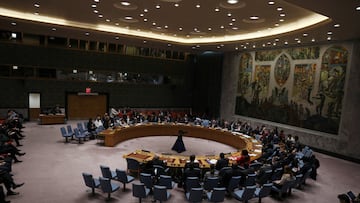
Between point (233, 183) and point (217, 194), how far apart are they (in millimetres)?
968

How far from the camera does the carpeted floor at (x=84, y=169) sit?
776cm

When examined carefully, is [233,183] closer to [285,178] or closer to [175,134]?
[285,178]

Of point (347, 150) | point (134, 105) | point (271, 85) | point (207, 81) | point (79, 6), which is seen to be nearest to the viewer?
point (79, 6)

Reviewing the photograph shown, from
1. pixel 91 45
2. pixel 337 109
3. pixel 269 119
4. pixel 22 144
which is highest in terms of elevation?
pixel 91 45

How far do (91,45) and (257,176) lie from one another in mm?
16673

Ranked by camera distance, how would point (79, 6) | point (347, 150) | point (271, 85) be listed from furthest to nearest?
point (271, 85) < point (347, 150) < point (79, 6)

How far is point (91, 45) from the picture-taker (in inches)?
806

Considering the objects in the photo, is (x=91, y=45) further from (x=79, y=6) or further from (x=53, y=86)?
(x=79, y=6)

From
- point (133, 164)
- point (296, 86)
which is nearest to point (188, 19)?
point (133, 164)

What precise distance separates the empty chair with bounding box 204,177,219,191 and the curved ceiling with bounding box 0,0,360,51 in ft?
18.7

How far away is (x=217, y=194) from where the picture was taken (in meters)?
7.09

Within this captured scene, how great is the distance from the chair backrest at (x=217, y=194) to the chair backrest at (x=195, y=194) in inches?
13.4

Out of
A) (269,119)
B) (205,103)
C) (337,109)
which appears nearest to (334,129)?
(337,109)

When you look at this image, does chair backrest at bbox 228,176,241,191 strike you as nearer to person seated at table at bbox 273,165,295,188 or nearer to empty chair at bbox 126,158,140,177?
person seated at table at bbox 273,165,295,188
